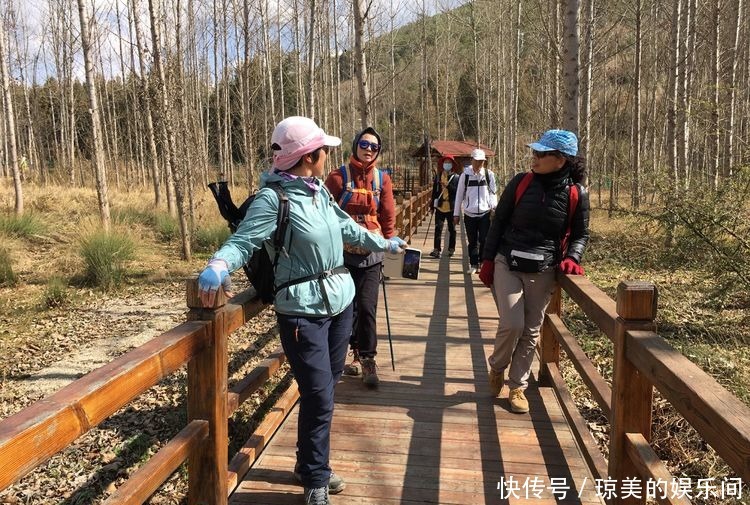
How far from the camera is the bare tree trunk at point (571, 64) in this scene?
641 cm

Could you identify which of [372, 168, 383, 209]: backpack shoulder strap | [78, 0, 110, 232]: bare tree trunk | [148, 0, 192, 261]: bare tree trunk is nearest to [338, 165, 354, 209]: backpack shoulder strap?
[372, 168, 383, 209]: backpack shoulder strap

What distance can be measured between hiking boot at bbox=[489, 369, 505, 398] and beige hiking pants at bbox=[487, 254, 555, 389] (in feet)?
0.70

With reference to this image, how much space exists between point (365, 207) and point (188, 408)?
1929 mm

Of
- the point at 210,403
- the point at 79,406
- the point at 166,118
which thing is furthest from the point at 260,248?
the point at 166,118

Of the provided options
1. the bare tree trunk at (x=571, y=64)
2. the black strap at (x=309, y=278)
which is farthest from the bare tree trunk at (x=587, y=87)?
the black strap at (x=309, y=278)

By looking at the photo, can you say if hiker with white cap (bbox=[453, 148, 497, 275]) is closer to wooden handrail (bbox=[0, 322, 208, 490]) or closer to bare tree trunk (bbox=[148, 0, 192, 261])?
wooden handrail (bbox=[0, 322, 208, 490])

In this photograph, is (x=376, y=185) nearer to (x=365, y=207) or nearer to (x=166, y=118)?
(x=365, y=207)

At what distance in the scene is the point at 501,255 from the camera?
3801 millimetres

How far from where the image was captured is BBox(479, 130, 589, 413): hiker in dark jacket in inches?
140

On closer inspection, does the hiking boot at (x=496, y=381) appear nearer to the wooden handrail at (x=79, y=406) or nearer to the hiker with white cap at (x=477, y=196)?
the wooden handrail at (x=79, y=406)

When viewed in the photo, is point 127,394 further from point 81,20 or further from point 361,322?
point 81,20

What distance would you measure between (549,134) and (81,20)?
1182 centimetres

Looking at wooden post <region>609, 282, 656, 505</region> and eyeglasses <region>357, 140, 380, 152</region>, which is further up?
eyeglasses <region>357, 140, 380, 152</region>

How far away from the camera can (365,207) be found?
4.07 metres
